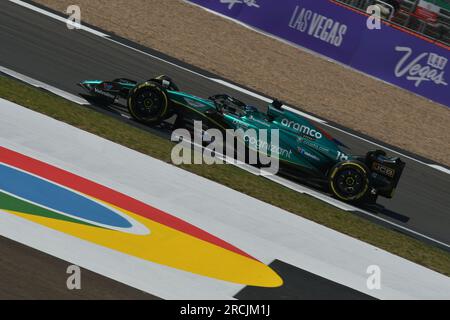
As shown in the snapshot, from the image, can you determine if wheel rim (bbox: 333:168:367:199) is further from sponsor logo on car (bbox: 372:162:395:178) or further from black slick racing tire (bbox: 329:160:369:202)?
sponsor logo on car (bbox: 372:162:395:178)

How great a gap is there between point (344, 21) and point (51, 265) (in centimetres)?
1404

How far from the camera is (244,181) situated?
11.4 meters

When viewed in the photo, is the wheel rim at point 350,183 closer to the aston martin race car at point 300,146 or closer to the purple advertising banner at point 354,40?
the aston martin race car at point 300,146

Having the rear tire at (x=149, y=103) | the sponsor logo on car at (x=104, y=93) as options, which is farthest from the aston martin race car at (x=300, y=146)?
the sponsor logo on car at (x=104, y=93)

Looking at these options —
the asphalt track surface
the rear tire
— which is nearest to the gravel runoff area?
the asphalt track surface

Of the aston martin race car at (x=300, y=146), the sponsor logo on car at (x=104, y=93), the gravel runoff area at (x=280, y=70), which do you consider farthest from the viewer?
the gravel runoff area at (x=280, y=70)

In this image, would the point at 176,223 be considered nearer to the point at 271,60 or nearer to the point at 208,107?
the point at 208,107

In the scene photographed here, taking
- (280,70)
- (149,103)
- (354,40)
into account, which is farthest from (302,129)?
(354,40)

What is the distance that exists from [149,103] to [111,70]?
322cm

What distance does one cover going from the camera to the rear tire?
12.2m

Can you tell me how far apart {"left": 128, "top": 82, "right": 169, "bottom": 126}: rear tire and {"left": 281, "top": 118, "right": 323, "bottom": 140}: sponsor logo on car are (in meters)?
1.92

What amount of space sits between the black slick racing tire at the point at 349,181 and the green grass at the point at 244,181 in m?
0.60

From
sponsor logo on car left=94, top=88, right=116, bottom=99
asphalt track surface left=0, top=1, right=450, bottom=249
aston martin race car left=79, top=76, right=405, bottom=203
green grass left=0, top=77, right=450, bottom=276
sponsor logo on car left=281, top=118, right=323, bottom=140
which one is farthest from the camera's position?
asphalt track surface left=0, top=1, right=450, bottom=249

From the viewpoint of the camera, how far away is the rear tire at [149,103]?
39.9ft
